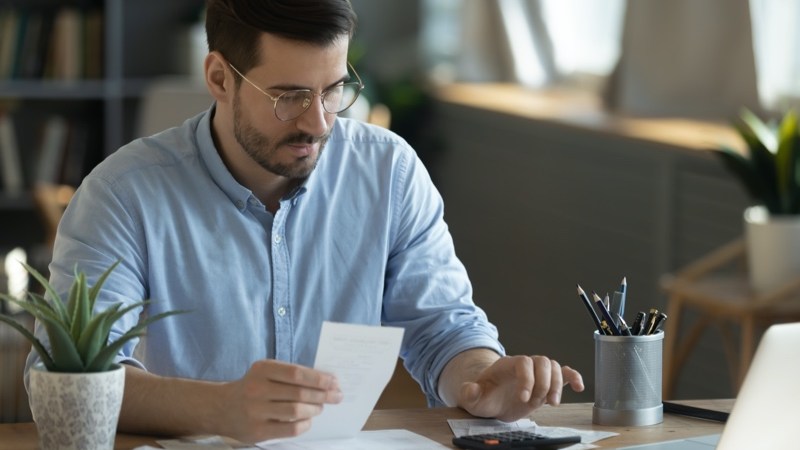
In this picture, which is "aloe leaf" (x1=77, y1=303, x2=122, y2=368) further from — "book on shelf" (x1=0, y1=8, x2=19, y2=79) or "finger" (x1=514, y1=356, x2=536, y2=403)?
"book on shelf" (x1=0, y1=8, x2=19, y2=79)

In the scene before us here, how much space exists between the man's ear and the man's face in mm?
43

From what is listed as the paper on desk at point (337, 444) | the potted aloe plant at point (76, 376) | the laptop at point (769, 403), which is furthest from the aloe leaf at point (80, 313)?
the laptop at point (769, 403)

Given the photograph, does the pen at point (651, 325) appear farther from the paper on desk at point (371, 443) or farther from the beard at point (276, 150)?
the beard at point (276, 150)

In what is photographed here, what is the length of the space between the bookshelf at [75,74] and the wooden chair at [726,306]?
2.61 m

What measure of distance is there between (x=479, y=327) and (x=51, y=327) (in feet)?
2.49

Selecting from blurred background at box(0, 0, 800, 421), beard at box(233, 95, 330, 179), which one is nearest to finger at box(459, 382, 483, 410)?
beard at box(233, 95, 330, 179)

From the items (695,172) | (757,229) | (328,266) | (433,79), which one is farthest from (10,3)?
(328,266)

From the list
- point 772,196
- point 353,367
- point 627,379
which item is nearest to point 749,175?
point 772,196

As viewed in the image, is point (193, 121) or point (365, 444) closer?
point (365, 444)

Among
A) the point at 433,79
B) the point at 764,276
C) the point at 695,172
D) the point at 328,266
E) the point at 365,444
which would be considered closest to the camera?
the point at 365,444

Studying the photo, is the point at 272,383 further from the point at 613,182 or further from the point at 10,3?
the point at 10,3

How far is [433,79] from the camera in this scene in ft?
20.0

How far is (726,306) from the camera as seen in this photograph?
323cm

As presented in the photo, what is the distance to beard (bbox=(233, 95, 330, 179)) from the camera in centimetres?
192
